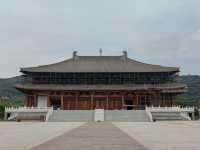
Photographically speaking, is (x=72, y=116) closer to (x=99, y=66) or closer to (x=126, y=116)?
(x=126, y=116)

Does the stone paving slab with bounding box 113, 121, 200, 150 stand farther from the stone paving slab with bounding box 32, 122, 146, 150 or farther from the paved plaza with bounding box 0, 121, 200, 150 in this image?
the stone paving slab with bounding box 32, 122, 146, 150

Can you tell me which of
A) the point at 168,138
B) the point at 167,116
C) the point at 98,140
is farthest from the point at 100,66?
the point at 98,140

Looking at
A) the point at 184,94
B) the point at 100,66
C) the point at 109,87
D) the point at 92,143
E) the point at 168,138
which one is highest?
the point at 100,66

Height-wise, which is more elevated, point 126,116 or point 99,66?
A: point 99,66

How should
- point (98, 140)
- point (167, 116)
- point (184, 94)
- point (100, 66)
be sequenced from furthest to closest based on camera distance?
point (184, 94), point (100, 66), point (167, 116), point (98, 140)

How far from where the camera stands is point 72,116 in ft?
141

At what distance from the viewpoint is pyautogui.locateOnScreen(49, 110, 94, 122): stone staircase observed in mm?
41688

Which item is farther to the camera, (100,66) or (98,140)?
(100,66)

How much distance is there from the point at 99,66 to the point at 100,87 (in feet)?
22.4

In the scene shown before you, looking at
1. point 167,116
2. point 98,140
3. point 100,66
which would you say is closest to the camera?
point 98,140

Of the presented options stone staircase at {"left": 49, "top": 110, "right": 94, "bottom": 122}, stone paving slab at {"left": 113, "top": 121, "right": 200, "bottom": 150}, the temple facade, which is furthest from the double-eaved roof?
stone paving slab at {"left": 113, "top": 121, "right": 200, "bottom": 150}

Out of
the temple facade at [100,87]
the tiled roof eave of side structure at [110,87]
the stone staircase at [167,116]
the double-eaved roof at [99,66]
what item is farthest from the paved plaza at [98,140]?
the double-eaved roof at [99,66]

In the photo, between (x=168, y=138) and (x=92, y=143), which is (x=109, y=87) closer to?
(x=168, y=138)

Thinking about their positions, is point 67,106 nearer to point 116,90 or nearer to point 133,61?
point 116,90
